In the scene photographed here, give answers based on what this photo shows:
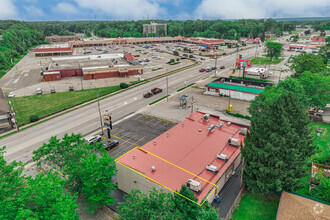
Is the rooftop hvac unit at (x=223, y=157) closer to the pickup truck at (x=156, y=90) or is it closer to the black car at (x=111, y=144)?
the black car at (x=111, y=144)

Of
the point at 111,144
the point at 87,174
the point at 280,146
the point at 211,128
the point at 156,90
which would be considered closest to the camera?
the point at 87,174

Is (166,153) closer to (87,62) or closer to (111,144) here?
(111,144)

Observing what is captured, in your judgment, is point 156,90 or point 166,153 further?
point 156,90

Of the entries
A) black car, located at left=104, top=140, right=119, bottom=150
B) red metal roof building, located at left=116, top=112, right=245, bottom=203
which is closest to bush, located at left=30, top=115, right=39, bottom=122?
black car, located at left=104, top=140, right=119, bottom=150

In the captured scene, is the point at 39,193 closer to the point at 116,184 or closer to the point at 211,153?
the point at 116,184

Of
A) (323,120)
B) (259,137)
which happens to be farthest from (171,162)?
(323,120)

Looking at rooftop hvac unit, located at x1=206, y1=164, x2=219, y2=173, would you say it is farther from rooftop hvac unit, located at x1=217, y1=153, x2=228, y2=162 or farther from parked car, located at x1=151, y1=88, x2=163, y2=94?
parked car, located at x1=151, y1=88, x2=163, y2=94

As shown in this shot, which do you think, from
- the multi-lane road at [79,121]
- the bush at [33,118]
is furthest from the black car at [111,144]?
the bush at [33,118]

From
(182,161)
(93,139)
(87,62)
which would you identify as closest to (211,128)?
(182,161)

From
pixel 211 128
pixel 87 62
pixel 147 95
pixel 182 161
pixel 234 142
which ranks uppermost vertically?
pixel 87 62
